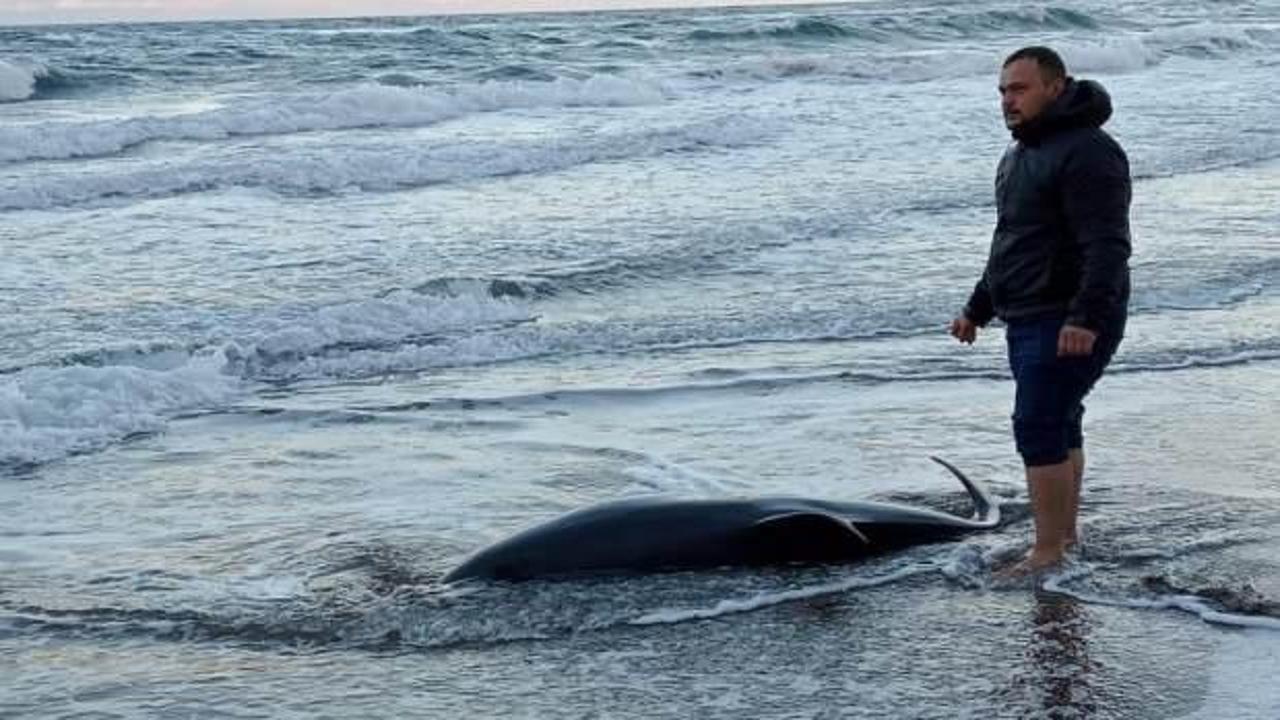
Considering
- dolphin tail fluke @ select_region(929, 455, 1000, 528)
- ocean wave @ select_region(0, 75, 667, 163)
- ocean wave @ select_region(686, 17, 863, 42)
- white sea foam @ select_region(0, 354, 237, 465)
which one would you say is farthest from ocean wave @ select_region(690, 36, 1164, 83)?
dolphin tail fluke @ select_region(929, 455, 1000, 528)

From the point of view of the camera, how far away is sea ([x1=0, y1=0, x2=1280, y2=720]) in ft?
18.5

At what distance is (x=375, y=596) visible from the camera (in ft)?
21.0

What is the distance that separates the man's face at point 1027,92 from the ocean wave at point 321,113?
2112 cm

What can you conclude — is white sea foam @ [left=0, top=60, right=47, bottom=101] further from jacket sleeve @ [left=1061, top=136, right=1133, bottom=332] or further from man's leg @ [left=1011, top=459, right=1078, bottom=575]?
jacket sleeve @ [left=1061, top=136, right=1133, bottom=332]

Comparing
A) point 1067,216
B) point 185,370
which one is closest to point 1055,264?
point 1067,216

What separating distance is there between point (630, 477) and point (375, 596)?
203 centimetres

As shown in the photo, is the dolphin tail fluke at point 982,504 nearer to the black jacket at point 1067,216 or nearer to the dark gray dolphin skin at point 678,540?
the dark gray dolphin skin at point 678,540

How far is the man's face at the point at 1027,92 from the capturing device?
6211 millimetres

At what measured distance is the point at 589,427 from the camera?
30.2 ft

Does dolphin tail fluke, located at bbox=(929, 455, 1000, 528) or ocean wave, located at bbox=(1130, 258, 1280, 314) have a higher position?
dolphin tail fluke, located at bbox=(929, 455, 1000, 528)

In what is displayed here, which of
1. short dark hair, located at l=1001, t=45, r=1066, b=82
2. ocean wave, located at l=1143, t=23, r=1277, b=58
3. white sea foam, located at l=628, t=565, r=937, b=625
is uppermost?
short dark hair, located at l=1001, t=45, r=1066, b=82

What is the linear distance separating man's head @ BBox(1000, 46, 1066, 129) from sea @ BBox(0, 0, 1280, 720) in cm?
165

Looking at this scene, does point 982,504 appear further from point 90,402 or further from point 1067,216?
point 90,402

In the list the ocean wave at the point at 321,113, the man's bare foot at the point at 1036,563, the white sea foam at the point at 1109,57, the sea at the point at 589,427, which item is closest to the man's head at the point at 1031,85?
the man's bare foot at the point at 1036,563
